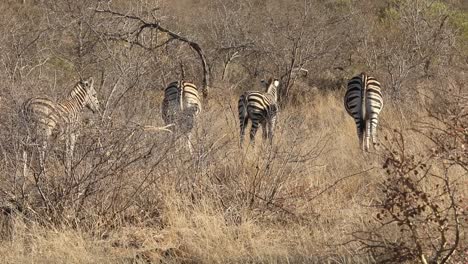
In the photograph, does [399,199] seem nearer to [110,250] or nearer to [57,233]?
[110,250]

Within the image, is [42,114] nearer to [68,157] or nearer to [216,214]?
[68,157]

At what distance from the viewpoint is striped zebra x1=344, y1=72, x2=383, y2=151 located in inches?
466

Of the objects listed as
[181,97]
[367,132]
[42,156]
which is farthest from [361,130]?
[42,156]

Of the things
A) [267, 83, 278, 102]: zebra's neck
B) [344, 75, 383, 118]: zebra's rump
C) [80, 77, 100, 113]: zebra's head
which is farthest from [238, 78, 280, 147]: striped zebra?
[80, 77, 100, 113]: zebra's head

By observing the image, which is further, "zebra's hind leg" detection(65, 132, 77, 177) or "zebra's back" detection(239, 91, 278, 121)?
"zebra's back" detection(239, 91, 278, 121)

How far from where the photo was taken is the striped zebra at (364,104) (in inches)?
466

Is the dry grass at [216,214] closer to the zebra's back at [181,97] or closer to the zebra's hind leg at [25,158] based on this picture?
the zebra's hind leg at [25,158]

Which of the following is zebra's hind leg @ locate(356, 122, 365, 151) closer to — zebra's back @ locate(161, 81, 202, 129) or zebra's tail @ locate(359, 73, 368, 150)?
zebra's tail @ locate(359, 73, 368, 150)

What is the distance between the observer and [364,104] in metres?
12.2

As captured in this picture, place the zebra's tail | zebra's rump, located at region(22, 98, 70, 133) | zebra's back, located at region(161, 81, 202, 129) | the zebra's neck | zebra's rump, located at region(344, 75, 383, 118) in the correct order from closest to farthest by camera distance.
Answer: zebra's rump, located at region(22, 98, 70, 133) → the zebra's tail → zebra's back, located at region(161, 81, 202, 129) → zebra's rump, located at region(344, 75, 383, 118) → the zebra's neck

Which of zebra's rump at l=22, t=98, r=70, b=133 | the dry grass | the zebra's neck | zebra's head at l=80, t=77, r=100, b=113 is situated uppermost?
the zebra's neck

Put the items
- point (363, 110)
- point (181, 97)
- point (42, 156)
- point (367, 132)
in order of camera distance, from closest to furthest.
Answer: point (42, 156), point (367, 132), point (363, 110), point (181, 97)

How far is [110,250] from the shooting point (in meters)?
5.61

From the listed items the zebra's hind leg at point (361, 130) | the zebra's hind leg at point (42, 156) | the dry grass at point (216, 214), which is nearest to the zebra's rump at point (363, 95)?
the zebra's hind leg at point (361, 130)
